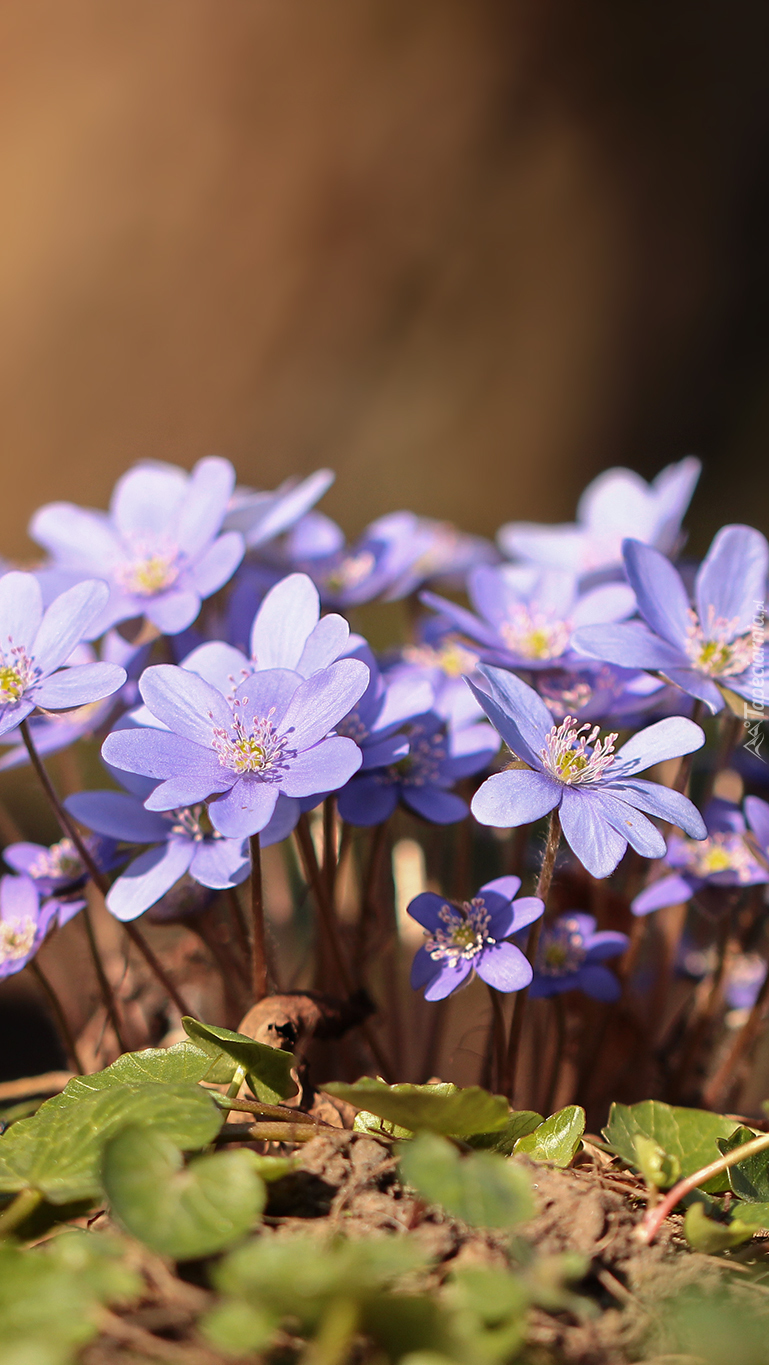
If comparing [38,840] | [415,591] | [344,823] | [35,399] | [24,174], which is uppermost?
[24,174]

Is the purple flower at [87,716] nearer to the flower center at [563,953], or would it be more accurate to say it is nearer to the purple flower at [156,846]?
the purple flower at [156,846]

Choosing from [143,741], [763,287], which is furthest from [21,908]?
[763,287]

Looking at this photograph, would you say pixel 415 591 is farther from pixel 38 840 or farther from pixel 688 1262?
pixel 38 840

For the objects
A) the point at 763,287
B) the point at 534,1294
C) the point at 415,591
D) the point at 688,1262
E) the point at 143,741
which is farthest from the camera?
the point at 763,287

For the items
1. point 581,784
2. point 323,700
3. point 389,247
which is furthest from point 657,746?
point 389,247

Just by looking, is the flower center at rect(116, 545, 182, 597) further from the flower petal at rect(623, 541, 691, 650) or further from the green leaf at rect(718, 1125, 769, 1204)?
the green leaf at rect(718, 1125, 769, 1204)
